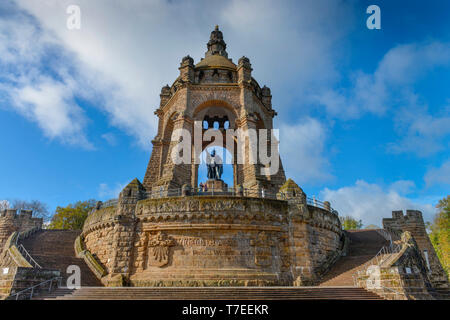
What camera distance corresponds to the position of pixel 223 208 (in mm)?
15570

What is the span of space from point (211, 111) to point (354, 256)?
18081 mm

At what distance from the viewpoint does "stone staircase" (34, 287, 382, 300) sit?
34.8 ft

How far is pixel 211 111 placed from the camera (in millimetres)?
28250

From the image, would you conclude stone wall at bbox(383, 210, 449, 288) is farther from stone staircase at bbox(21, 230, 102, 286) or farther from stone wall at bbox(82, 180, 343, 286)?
stone staircase at bbox(21, 230, 102, 286)

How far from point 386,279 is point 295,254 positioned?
4825 mm

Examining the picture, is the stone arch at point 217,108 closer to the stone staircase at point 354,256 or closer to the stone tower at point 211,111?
the stone tower at point 211,111

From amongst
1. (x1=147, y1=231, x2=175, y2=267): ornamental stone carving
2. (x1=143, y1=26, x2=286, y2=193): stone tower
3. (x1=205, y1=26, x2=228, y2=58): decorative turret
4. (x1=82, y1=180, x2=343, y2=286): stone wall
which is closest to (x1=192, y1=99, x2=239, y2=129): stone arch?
(x1=143, y1=26, x2=286, y2=193): stone tower

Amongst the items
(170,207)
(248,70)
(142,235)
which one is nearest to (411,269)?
(170,207)

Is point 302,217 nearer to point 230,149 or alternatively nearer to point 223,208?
point 223,208

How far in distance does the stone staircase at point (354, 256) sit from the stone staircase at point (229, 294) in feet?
7.84

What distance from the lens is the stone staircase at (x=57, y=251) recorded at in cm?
1539

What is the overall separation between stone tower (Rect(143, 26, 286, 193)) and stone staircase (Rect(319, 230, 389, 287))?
6.84 metres
